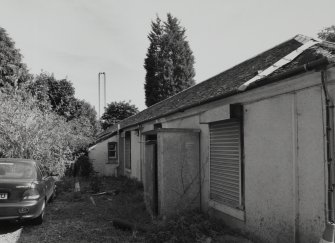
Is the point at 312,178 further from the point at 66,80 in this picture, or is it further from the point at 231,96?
the point at 66,80

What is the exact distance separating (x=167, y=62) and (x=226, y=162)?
3630 centimetres

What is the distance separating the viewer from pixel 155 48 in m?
45.0

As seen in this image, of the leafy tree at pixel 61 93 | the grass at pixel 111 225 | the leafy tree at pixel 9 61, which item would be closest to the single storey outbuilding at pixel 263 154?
the grass at pixel 111 225

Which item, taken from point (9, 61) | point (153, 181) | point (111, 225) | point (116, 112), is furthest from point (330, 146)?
point (116, 112)

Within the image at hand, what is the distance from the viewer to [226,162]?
23.8 feet

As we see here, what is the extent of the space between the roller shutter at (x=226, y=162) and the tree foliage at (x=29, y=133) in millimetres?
8604

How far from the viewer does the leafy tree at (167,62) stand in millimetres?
41719

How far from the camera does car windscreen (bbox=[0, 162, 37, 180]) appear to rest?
7.68 meters

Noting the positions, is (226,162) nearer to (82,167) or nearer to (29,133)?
(29,133)

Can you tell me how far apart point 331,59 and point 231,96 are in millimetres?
2912

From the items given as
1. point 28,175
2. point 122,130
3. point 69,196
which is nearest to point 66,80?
point 122,130

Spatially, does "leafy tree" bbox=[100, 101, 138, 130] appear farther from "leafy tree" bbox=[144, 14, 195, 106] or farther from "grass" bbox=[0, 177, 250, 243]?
"grass" bbox=[0, 177, 250, 243]

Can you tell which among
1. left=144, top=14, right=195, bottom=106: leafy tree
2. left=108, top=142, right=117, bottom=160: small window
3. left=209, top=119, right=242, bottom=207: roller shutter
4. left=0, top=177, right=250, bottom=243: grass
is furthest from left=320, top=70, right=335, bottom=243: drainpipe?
left=144, top=14, right=195, bottom=106: leafy tree

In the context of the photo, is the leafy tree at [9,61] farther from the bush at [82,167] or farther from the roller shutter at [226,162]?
the roller shutter at [226,162]
